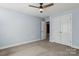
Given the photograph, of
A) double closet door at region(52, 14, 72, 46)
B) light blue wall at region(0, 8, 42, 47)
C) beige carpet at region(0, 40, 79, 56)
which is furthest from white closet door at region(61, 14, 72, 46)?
light blue wall at region(0, 8, 42, 47)

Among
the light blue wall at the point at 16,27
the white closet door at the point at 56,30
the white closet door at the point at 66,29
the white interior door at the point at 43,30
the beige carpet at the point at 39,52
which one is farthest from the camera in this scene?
the white interior door at the point at 43,30

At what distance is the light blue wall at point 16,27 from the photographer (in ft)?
12.9

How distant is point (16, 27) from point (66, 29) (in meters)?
3.29

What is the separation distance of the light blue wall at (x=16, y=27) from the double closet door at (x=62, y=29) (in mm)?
1659

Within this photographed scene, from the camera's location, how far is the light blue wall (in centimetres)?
393

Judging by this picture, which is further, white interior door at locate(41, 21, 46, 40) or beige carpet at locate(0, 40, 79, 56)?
white interior door at locate(41, 21, 46, 40)

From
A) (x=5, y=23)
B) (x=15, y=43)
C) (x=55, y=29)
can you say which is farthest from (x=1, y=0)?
(x=55, y=29)

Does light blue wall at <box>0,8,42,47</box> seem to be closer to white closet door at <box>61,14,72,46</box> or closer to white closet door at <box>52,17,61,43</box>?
white closet door at <box>52,17,61,43</box>

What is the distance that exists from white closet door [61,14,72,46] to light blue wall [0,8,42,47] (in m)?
2.33

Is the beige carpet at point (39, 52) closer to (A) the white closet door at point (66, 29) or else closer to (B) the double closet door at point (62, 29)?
(A) the white closet door at point (66, 29)

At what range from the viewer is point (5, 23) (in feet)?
13.0

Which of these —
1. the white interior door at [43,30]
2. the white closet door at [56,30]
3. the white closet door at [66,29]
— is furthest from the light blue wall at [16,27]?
the white closet door at [66,29]

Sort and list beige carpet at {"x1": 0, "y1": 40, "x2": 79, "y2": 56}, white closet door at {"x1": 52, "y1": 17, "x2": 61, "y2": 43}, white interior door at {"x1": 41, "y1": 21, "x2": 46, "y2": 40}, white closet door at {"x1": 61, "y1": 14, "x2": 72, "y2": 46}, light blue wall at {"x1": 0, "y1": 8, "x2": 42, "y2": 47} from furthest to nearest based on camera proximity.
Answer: white interior door at {"x1": 41, "y1": 21, "x2": 46, "y2": 40}
white closet door at {"x1": 52, "y1": 17, "x2": 61, "y2": 43}
white closet door at {"x1": 61, "y1": 14, "x2": 72, "y2": 46}
light blue wall at {"x1": 0, "y1": 8, "x2": 42, "y2": 47}
beige carpet at {"x1": 0, "y1": 40, "x2": 79, "y2": 56}

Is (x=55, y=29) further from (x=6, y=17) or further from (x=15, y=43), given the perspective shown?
(x=6, y=17)
